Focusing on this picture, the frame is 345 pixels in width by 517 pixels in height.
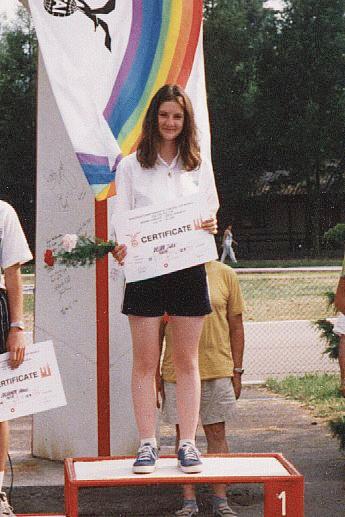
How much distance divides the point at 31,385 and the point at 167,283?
33.7 inches

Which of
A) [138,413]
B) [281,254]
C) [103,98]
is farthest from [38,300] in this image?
[281,254]

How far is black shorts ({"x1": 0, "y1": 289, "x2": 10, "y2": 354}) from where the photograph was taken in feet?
17.0

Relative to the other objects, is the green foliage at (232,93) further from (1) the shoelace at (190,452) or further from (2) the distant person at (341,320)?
(1) the shoelace at (190,452)

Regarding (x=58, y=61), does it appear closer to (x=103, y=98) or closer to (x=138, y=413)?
(x=103, y=98)

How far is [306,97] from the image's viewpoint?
47.4 m

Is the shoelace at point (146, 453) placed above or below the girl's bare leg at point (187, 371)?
below

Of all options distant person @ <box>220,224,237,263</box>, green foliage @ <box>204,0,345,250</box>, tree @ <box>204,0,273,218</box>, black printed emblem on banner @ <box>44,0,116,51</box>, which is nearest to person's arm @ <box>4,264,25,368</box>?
black printed emblem on banner @ <box>44,0,116,51</box>

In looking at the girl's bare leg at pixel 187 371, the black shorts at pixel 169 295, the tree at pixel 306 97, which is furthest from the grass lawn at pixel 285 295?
the tree at pixel 306 97

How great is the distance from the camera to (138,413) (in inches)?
211

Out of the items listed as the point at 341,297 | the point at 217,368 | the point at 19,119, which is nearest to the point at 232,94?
the point at 19,119

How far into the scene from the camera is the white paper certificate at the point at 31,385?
512cm

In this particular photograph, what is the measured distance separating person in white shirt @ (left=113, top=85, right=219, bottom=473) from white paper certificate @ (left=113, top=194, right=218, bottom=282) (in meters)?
0.06

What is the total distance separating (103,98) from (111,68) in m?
0.22

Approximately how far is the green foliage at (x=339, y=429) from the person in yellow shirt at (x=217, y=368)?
1387 mm
